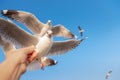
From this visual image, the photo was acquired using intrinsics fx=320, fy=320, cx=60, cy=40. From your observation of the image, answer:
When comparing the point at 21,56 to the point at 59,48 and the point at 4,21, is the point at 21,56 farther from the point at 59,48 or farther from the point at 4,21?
the point at 59,48

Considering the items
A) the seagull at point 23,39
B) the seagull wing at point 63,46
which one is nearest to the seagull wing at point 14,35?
the seagull at point 23,39

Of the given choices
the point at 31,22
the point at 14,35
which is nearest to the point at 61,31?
the point at 31,22

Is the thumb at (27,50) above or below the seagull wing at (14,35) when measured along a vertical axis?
below

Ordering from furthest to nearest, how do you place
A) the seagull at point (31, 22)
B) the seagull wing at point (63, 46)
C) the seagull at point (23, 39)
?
1. the seagull at point (31, 22)
2. the seagull wing at point (63, 46)
3. the seagull at point (23, 39)

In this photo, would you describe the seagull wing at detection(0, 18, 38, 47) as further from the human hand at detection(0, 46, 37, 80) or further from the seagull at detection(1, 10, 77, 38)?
the human hand at detection(0, 46, 37, 80)

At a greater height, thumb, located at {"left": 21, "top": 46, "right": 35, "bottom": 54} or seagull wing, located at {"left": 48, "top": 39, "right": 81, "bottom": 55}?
seagull wing, located at {"left": 48, "top": 39, "right": 81, "bottom": 55}

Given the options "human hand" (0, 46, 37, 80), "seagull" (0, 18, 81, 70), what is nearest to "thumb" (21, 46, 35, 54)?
"human hand" (0, 46, 37, 80)

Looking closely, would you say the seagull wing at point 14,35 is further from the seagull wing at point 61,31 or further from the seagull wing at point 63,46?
the seagull wing at point 61,31
